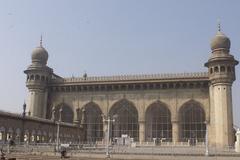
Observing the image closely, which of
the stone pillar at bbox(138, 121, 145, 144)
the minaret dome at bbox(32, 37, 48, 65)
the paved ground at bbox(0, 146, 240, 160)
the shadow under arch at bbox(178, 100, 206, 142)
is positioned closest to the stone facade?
the paved ground at bbox(0, 146, 240, 160)

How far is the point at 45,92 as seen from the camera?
46.4m

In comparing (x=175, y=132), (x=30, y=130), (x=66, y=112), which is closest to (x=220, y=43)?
(x=175, y=132)

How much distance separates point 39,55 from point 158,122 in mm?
15997

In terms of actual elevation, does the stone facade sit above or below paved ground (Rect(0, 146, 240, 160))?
above

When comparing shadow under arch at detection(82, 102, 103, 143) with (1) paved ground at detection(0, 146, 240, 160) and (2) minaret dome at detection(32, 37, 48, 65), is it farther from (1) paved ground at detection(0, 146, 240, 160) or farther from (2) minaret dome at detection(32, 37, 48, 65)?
(1) paved ground at detection(0, 146, 240, 160)

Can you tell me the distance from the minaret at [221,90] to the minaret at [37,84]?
18500 millimetres

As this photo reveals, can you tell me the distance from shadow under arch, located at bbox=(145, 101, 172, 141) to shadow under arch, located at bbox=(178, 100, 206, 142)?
1460mm

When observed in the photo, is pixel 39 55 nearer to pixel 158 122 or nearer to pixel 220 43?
pixel 158 122

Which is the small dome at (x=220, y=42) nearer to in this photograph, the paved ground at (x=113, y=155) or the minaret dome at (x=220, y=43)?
the minaret dome at (x=220, y=43)

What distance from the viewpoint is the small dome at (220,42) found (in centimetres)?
4069

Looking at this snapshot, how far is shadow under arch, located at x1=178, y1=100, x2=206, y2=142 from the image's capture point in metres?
41.7

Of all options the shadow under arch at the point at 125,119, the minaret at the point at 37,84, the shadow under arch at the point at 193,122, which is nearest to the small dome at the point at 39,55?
the minaret at the point at 37,84

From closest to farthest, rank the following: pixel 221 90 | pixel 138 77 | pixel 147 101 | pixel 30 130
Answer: pixel 30 130, pixel 221 90, pixel 147 101, pixel 138 77

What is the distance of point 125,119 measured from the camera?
4472 centimetres
